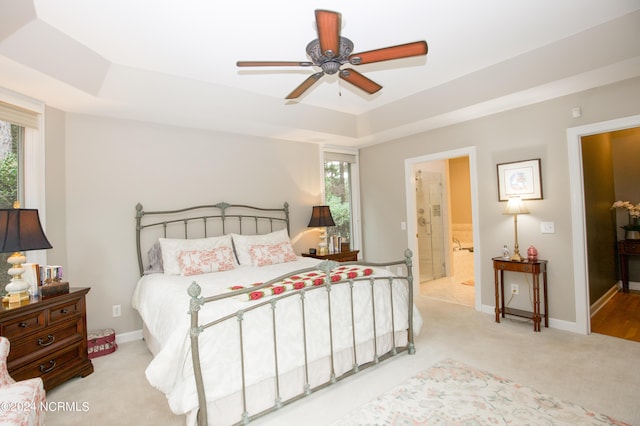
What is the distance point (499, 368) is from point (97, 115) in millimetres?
4548

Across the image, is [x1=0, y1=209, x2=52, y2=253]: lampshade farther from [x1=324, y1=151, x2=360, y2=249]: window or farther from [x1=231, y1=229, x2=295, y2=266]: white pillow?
[x1=324, y1=151, x2=360, y2=249]: window

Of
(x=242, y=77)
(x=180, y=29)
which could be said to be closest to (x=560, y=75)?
(x=242, y=77)

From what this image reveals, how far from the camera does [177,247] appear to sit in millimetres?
3396

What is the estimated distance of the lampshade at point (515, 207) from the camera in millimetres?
3541

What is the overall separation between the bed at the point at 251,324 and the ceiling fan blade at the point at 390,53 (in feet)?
4.67

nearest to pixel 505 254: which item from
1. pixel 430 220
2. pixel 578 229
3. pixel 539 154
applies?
pixel 578 229

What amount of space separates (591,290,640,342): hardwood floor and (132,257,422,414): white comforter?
2.12m

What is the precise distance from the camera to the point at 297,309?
2219 millimetres

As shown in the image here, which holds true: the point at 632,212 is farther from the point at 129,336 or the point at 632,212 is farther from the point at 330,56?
the point at 129,336

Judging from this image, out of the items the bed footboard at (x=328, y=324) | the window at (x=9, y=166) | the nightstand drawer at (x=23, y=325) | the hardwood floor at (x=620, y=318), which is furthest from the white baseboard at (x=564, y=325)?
the window at (x=9, y=166)

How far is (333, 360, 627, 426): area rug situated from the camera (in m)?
1.97

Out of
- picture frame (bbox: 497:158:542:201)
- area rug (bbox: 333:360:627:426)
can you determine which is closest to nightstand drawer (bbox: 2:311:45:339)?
area rug (bbox: 333:360:627:426)

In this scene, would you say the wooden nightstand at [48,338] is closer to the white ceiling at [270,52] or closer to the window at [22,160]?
the window at [22,160]

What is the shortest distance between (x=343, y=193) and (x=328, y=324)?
3.47 metres
